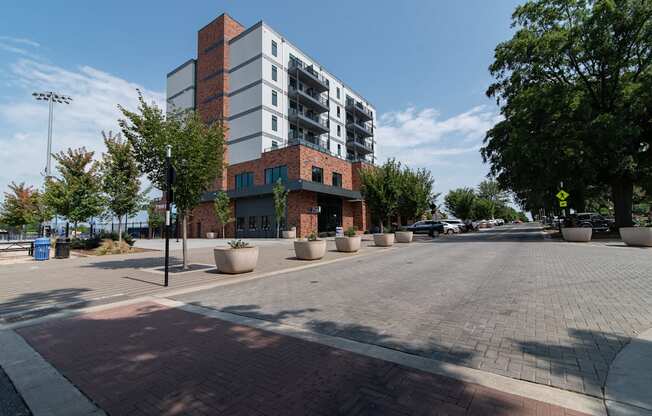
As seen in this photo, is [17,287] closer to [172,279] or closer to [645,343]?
[172,279]

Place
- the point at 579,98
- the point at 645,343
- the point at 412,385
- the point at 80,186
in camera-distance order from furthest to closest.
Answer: the point at 579,98 < the point at 80,186 < the point at 645,343 < the point at 412,385

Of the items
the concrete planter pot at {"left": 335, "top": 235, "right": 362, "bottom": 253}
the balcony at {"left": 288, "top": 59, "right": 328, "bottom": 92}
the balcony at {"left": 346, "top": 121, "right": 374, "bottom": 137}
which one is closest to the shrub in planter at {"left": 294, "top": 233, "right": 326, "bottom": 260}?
the concrete planter pot at {"left": 335, "top": 235, "right": 362, "bottom": 253}

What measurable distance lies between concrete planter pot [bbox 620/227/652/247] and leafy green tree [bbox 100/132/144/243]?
1107 inches

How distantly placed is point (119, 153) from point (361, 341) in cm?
2095

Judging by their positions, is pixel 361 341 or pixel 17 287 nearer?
pixel 361 341

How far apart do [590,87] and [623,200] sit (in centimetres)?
906

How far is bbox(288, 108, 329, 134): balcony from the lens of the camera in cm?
3800

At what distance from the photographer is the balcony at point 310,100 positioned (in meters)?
38.1

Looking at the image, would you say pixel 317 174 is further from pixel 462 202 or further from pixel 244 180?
pixel 462 202

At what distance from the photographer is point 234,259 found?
9617 millimetres

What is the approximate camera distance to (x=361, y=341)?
4.04 metres

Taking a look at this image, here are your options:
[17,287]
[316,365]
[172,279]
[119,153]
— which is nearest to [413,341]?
[316,365]

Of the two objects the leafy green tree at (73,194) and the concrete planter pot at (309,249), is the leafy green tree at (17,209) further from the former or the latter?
the concrete planter pot at (309,249)

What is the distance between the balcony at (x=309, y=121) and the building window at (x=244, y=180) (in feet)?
31.0
